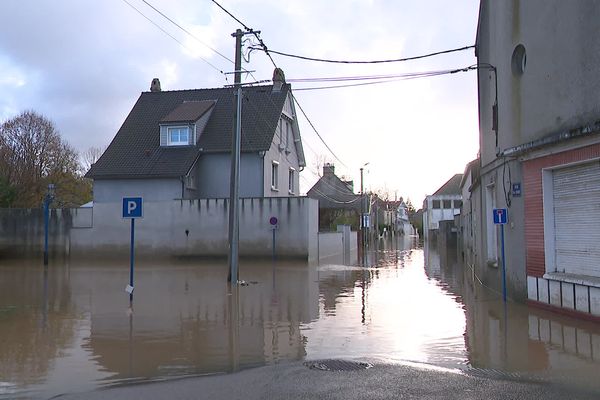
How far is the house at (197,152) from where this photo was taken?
30.4 metres

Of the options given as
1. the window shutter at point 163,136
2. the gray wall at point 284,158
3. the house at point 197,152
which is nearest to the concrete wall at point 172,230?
the house at point 197,152

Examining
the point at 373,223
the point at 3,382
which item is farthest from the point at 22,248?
the point at 373,223

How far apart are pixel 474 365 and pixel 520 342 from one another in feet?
5.94

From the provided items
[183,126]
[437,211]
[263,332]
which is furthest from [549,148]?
→ [437,211]

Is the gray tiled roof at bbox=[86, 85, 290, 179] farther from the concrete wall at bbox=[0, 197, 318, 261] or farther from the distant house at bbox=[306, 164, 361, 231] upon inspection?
the distant house at bbox=[306, 164, 361, 231]

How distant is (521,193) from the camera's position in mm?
12320

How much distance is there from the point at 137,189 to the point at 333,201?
893 inches

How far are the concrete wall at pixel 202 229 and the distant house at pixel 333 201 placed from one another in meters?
20.0

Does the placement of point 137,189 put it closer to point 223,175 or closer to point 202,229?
point 223,175

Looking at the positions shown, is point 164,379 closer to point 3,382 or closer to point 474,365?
point 3,382

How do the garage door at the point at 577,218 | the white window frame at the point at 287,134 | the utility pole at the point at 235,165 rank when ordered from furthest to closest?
the white window frame at the point at 287,134 < the utility pole at the point at 235,165 < the garage door at the point at 577,218

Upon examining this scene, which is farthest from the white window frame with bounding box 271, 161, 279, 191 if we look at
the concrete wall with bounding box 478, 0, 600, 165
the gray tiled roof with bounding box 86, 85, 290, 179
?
the concrete wall with bounding box 478, 0, 600, 165

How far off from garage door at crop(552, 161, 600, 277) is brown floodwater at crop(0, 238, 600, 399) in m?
1.14

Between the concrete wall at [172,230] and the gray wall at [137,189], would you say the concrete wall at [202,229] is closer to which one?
the concrete wall at [172,230]
